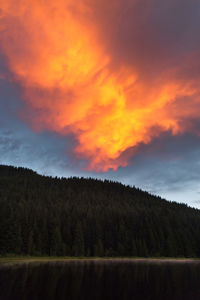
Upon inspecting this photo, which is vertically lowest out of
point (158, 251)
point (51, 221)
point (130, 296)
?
point (130, 296)

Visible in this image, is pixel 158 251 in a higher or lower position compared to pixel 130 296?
higher

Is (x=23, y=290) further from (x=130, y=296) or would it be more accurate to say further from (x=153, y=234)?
(x=153, y=234)

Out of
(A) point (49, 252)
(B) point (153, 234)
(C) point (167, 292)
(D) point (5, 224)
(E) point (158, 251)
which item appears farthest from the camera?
(B) point (153, 234)

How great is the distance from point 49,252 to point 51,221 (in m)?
18.7

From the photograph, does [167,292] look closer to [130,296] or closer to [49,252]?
[130,296]

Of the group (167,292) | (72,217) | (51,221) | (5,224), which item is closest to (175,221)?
(72,217)

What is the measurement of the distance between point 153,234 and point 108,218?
2856 cm

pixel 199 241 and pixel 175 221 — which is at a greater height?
pixel 175 221

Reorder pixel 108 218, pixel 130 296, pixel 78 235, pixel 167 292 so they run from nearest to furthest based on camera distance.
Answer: pixel 130 296 < pixel 167 292 < pixel 78 235 < pixel 108 218

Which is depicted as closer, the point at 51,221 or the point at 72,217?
the point at 51,221

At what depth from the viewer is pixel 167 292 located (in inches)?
1139

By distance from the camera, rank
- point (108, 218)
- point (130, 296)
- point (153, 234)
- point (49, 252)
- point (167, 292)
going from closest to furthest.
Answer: point (130, 296), point (167, 292), point (49, 252), point (153, 234), point (108, 218)

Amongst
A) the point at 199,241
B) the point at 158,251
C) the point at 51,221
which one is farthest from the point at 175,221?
the point at 51,221

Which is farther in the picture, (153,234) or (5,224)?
(153,234)
